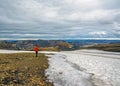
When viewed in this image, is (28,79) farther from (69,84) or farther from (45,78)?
(69,84)

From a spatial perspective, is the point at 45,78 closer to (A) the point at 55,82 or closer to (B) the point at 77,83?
(A) the point at 55,82

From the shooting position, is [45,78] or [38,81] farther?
[45,78]

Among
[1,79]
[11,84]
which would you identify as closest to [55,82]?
[11,84]

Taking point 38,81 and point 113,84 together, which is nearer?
point 113,84

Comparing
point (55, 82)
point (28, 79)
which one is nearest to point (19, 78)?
point (28, 79)

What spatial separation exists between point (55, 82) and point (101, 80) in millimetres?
4848

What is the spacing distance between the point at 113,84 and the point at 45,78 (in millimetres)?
7243

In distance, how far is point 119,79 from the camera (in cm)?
1934

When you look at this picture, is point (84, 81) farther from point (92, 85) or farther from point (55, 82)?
point (55, 82)

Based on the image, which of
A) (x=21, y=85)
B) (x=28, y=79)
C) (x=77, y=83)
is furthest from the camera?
(x=28, y=79)

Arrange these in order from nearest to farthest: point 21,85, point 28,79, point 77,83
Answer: point 21,85
point 77,83
point 28,79

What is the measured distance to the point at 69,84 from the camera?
58.5 feet

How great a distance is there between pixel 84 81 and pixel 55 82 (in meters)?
3.02

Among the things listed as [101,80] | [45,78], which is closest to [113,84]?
[101,80]
